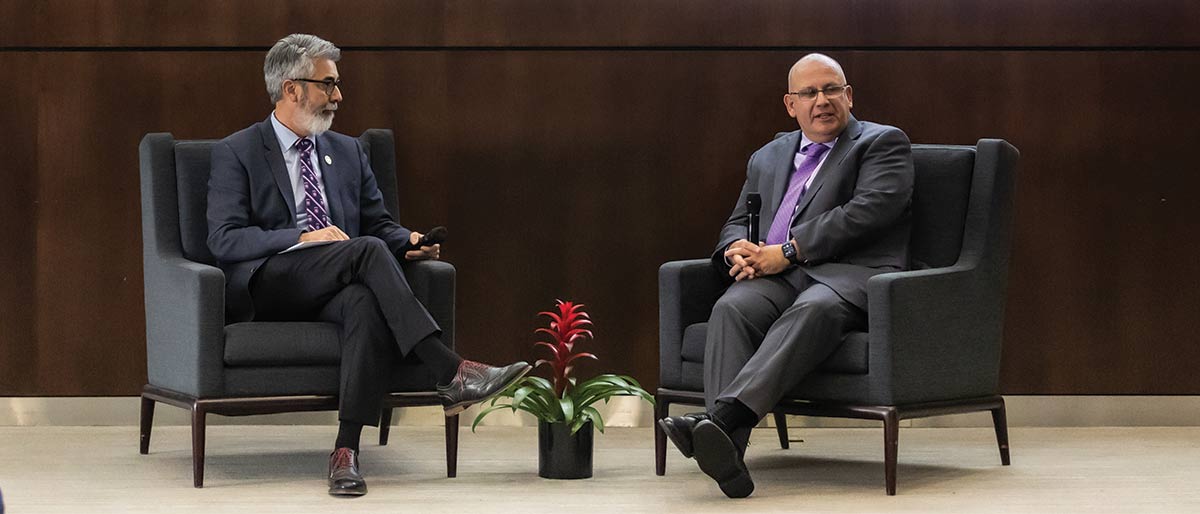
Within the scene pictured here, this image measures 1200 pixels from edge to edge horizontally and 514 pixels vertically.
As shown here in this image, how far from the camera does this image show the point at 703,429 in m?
3.31

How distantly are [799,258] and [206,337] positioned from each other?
63.3 inches

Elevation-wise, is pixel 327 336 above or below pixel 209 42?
below

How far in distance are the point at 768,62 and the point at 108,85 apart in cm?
231

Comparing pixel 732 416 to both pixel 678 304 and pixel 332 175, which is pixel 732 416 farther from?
pixel 332 175

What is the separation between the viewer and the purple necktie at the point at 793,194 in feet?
13.0

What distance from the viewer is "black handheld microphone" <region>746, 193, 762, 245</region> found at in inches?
154

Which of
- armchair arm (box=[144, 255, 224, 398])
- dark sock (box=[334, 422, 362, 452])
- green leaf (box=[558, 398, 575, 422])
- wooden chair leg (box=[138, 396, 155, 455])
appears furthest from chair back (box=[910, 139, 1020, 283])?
wooden chair leg (box=[138, 396, 155, 455])

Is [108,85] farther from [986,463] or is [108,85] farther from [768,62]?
[986,463]

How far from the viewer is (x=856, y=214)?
3746mm

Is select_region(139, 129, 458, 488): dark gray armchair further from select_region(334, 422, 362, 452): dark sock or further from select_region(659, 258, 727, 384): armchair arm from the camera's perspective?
select_region(659, 258, 727, 384): armchair arm

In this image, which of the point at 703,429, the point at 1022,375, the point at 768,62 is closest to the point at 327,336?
the point at 703,429

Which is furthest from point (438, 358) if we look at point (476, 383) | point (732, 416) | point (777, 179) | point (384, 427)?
point (777, 179)

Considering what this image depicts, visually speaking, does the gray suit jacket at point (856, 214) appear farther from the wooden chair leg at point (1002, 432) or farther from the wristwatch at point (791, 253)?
the wooden chair leg at point (1002, 432)

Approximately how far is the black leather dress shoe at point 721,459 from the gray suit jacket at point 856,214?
1.88ft
